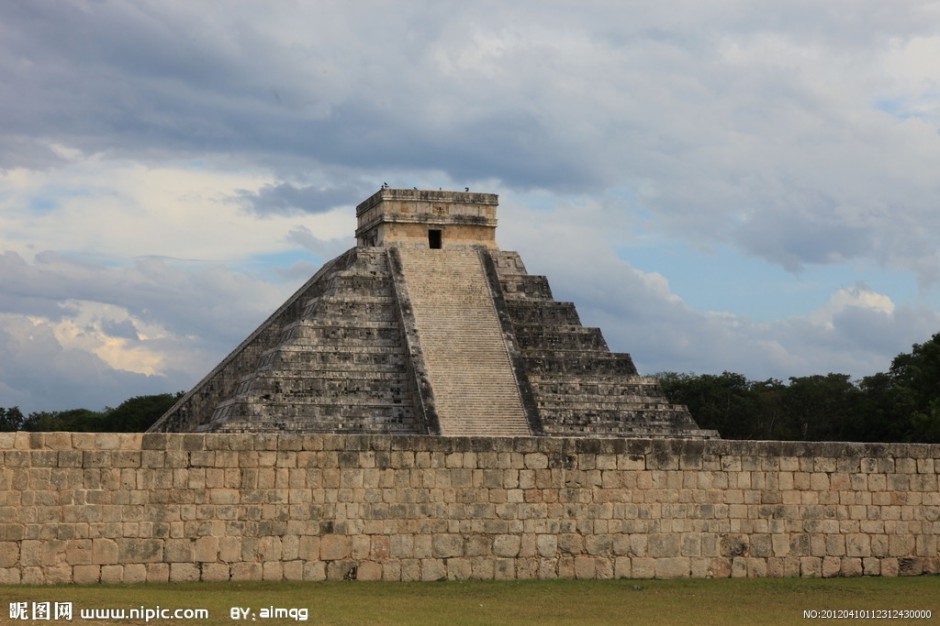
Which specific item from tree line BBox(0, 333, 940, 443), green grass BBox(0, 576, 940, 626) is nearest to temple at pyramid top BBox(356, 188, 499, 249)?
tree line BBox(0, 333, 940, 443)

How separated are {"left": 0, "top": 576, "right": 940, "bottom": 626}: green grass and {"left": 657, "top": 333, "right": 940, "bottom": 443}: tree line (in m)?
28.8

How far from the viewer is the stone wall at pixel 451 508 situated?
53.3 ft

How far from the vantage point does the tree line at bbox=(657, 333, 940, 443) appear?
48875 mm

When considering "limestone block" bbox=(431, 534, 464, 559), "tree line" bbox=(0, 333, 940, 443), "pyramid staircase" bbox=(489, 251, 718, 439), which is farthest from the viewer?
"tree line" bbox=(0, 333, 940, 443)

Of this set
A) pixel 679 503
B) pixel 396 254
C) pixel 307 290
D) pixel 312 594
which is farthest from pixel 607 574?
pixel 307 290

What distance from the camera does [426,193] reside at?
3744cm

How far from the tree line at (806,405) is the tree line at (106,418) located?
71.2ft

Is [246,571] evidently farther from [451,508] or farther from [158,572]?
[451,508]

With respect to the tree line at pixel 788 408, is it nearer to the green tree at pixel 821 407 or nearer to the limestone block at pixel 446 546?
the green tree at pixel 821 407

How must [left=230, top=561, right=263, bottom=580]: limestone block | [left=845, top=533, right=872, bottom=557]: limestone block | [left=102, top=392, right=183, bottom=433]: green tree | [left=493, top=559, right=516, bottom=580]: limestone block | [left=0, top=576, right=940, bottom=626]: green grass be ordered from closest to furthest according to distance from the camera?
[left=0, top=576, right=940, bottom=626]: green grass, [left=230, top=561, right=263, bottom=580]: limestone block, [left=493, top=559, right=516, bottom=580]: limestone block, [left=845, top=533, right=872, bottom=557]: limestone block, [left=102, top=392, right=183, bottom=433]: green tree

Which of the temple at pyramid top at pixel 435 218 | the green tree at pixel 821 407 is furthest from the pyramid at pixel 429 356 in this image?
the green tree at pixel 821 407

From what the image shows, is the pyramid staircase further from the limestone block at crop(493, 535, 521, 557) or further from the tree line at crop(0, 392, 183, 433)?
the tree line at crop(0, 392, 183, 433)

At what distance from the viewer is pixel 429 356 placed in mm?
33250

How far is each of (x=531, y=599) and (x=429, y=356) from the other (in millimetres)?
17317
